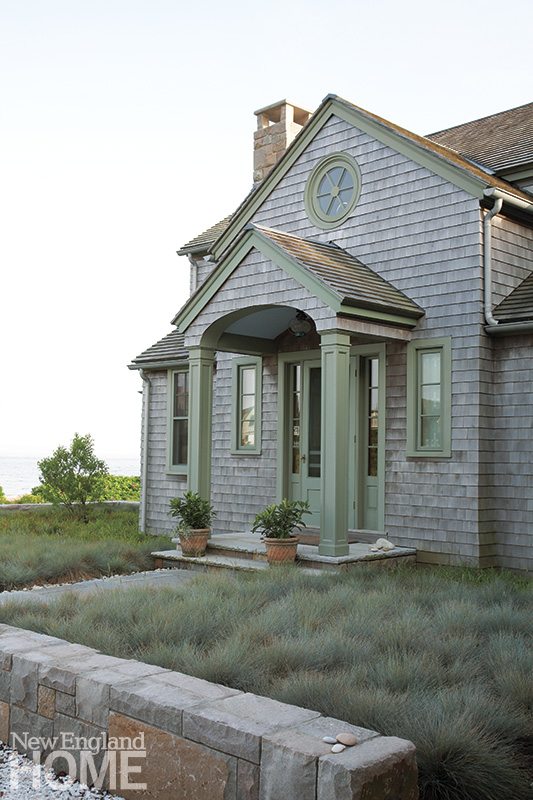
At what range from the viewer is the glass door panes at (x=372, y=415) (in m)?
10.4

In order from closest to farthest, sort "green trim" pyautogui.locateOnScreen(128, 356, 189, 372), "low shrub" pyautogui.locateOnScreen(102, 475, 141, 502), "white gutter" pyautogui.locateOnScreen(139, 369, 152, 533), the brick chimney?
"green trim" pyautogui.locateOnScreen(128, 356, 189, 372) → the brick chimney → "white gutter" pyautogui.locateOnScreen(139, 369, 152, 533) → "low shrub" pyautogui.locateOnScreen(102, 475, 141, 502)

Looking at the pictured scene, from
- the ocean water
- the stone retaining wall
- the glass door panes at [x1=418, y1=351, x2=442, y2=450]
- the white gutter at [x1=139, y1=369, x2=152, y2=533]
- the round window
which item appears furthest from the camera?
the ocean water

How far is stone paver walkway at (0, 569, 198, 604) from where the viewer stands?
7422 mm

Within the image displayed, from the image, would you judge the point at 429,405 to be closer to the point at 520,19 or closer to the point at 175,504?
the point at 175,504

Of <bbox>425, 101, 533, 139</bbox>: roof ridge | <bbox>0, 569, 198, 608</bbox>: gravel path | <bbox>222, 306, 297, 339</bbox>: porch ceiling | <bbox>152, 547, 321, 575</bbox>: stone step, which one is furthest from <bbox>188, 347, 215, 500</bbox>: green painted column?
<bbox>425, 101, 533, 139</bbox>: roof ridge

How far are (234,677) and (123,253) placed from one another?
30.7 metres

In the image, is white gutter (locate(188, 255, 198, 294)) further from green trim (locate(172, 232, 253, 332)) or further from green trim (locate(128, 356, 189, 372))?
green trim (locate(172, 232, 253, 332))

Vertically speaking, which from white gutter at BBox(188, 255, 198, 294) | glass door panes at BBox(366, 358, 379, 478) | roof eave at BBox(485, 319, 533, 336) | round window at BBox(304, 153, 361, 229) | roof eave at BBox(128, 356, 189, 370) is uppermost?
round window at BBox(304, 153, 361, 229)

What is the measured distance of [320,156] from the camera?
1116 cm

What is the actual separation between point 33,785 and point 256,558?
17.9ft

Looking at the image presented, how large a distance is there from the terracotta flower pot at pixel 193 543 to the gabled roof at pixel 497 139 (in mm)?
6228

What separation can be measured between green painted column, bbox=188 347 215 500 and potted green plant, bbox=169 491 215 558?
1.56 ft

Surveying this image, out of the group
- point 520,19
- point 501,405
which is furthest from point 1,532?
point 520,19

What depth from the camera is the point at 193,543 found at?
A: 9711mm
